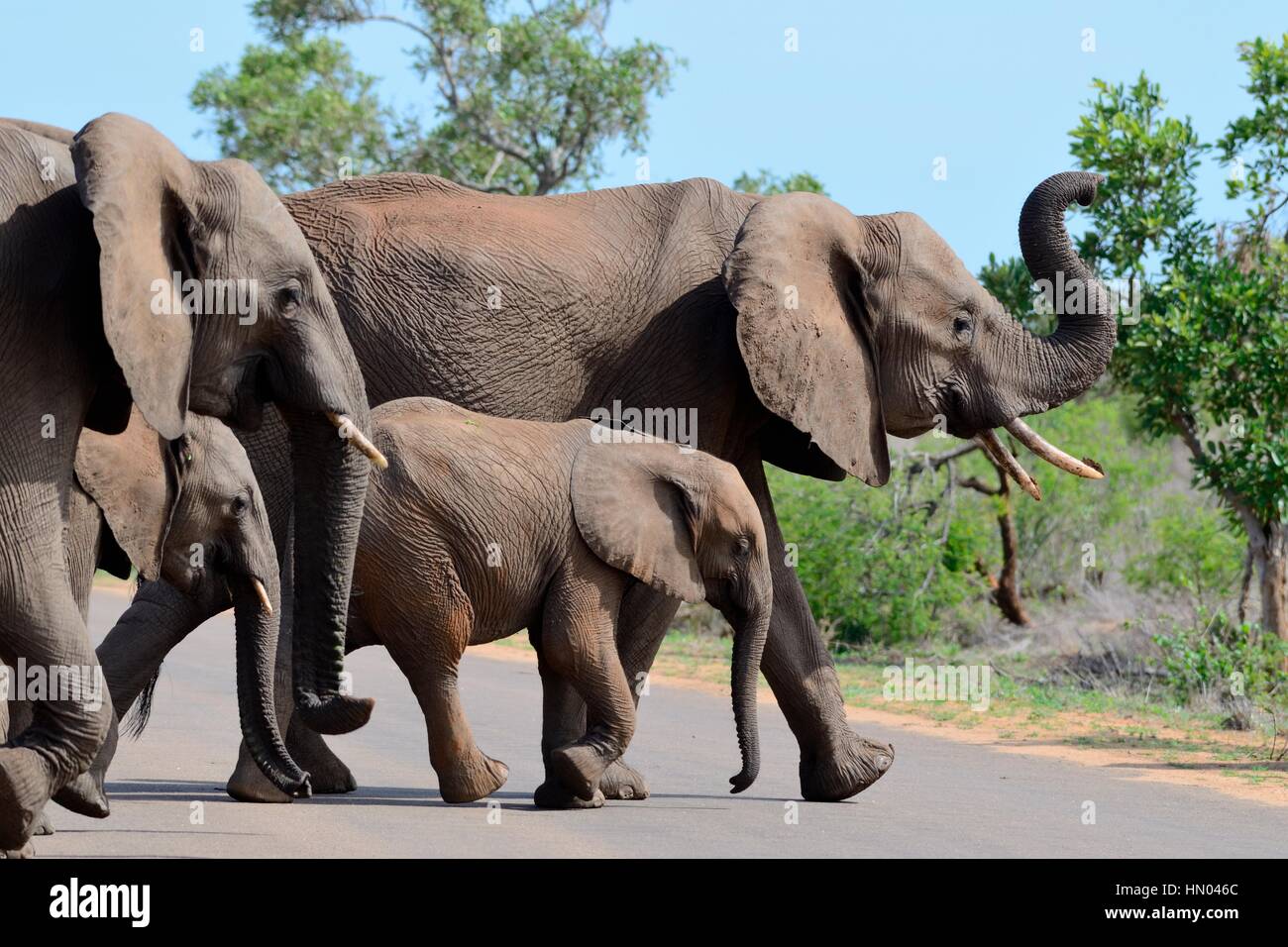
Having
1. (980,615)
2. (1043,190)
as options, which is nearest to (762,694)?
(980,615)

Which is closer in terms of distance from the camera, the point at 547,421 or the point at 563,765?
the point at 563,765

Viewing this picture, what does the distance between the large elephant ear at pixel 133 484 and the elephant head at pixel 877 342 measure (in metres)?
2.56

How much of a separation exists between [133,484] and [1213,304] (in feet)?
29.2

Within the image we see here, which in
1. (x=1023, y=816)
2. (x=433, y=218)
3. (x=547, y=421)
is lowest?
(x=1023, y=816)

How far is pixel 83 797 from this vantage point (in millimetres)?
7023

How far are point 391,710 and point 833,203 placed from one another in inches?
204

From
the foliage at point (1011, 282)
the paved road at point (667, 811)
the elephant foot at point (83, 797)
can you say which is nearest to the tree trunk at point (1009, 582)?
the foliage at point (1011, 282)

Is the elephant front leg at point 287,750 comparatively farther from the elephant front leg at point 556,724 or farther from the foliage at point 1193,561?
the foliage at point 1193,561

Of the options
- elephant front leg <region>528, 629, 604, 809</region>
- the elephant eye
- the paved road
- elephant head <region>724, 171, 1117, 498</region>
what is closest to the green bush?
the paved road

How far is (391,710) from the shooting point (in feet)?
43.3

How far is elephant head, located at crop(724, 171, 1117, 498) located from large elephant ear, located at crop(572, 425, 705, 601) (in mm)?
580

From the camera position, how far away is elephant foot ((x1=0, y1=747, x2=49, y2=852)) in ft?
18.4

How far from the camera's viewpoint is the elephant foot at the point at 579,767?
27.3 feet

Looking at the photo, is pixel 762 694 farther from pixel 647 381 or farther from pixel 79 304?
pixel 79 304
